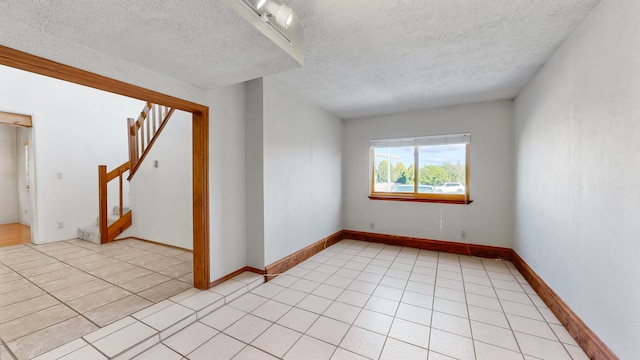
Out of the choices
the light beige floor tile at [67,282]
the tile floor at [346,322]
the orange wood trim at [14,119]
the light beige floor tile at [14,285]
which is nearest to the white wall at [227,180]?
the tile floor at [346,322]

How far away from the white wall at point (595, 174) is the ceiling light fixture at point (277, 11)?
1994 millimetres

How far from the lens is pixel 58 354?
1.63 meters

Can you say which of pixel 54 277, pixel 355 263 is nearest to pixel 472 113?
pixel 355 263

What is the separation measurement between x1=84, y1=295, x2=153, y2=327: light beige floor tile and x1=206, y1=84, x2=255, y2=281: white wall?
2.21ft

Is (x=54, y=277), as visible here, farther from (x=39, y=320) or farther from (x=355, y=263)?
(x=355, y=263)

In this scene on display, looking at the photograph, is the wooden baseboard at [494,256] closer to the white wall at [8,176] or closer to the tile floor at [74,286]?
the tile floor at [74,286]

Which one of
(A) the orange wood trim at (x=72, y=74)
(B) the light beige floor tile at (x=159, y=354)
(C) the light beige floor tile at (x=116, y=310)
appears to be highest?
(A) the orange wood trim at (x=72, y=74)

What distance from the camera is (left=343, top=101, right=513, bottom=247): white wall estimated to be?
12.4 ft

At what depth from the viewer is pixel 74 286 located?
264cm

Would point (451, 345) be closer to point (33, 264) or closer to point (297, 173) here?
point (297, 173)

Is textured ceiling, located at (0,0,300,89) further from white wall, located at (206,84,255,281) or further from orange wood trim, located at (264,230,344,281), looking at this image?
orange wood trim, located at (264,230,344,281)

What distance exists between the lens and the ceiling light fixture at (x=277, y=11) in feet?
4.79

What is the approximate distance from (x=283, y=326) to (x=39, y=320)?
2040 millimetres

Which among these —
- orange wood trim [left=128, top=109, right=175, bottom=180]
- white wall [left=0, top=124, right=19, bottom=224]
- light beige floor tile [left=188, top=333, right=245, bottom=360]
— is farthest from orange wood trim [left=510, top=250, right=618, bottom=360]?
white wall [left=0, top=124, right=19, bottom=224]
